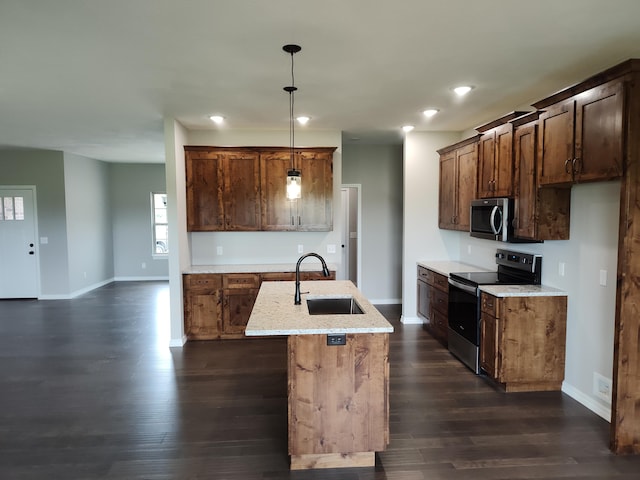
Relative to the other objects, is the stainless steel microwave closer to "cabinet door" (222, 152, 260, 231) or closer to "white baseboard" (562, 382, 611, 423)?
"white baseboard" (562, 382, 611, 423)

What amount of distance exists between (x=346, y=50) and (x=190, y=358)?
11.4 feet

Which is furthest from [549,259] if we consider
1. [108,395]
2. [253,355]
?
[108,395]

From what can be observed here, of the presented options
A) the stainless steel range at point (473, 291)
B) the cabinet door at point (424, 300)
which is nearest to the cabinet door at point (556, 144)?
the stainless steel range at point (473, 291)

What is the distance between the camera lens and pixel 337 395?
93.7 inches

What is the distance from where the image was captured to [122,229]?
920cm

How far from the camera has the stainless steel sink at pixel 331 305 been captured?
10.3 feet

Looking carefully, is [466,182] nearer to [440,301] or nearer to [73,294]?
[440,301]

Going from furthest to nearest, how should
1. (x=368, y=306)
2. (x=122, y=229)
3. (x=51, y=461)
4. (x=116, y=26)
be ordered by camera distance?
(x=122, y=229), (x=368, y=306), (x=51, y=461), (x=116, y=26)

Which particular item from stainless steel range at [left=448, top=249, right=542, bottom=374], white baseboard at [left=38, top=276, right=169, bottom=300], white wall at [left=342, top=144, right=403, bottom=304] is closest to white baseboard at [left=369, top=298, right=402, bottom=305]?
white wall at [left=342, top=144, right=403, bottom=304]

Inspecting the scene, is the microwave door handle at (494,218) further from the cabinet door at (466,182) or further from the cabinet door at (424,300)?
the cabinet door at (424,300)

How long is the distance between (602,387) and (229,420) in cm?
287

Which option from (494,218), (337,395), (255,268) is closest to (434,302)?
(494,218)

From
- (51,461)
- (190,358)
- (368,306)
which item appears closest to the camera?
(51,461)

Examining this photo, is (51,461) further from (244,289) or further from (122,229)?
(122,229)
